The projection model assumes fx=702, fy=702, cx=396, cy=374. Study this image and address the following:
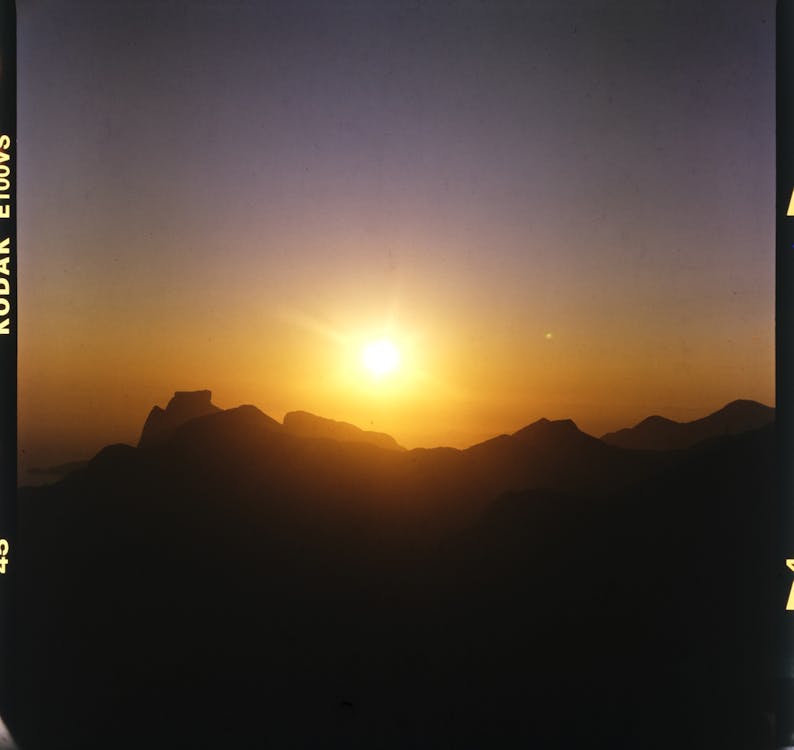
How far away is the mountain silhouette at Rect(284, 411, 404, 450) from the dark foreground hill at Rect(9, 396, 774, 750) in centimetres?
3

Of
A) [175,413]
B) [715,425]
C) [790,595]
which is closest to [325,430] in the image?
[175,413]

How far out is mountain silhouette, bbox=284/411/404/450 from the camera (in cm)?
216

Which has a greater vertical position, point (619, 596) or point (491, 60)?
point (491, 60)

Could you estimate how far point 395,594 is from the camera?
2145 mm

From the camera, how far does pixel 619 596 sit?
2.12m

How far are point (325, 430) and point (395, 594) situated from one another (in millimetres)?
545

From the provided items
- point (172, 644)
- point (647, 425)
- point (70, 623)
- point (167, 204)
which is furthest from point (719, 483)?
A: point (70, 623)

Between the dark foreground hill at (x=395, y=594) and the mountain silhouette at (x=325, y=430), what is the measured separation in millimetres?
28

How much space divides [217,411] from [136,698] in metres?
0.92

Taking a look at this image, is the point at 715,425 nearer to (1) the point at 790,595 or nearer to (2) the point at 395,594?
(1) the point at 790,595

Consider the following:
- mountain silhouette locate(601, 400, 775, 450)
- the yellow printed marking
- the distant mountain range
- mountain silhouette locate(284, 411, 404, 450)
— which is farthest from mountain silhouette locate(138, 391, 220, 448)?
the yellow printed marking

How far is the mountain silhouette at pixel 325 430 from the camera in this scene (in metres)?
2.16

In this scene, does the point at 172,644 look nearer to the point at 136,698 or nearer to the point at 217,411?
the point at 136,698

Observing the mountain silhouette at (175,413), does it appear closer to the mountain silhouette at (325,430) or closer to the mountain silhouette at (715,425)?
the mountain silhouette at (325,430)
